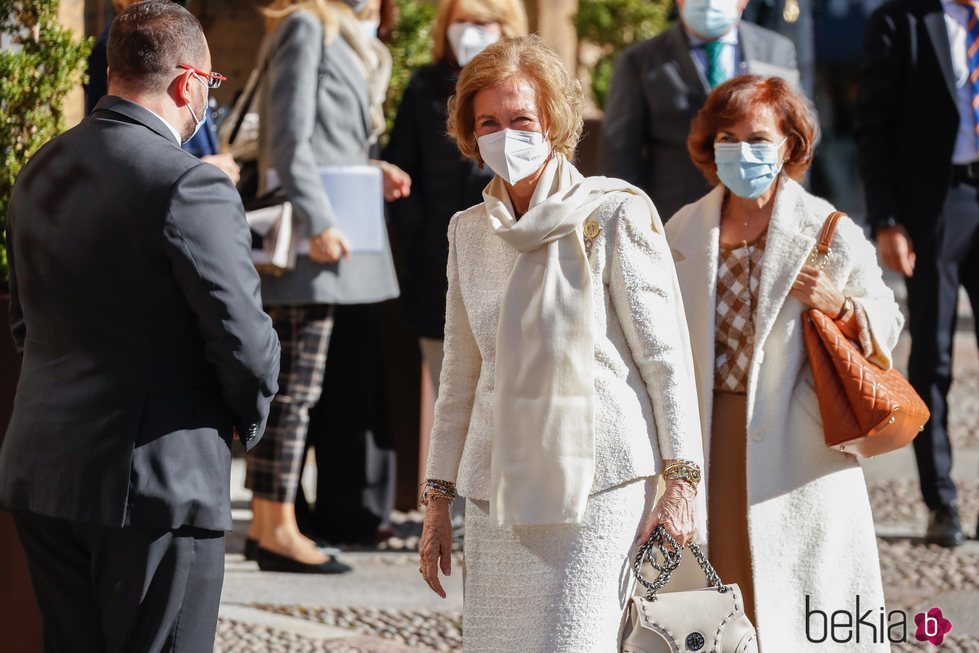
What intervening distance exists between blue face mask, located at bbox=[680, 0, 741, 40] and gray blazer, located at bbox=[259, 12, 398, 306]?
4.13 ft

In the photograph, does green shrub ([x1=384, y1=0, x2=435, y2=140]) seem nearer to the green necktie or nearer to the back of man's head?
the green necktie

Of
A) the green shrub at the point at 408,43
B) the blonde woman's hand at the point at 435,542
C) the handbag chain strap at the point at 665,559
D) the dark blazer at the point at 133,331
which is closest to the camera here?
the dark blazer at the point at 133,331

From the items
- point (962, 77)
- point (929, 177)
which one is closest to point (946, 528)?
point (929, 177)

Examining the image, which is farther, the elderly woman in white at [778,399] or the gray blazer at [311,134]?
the gray blazer at [311,134]

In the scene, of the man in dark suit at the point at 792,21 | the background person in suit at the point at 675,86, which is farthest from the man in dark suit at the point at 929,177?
the man in dark suit at the point at 792,21

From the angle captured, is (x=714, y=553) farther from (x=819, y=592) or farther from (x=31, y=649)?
(x=31, y=649)

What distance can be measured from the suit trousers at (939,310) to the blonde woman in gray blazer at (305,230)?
219 centimetres

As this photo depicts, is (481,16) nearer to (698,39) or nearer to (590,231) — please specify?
(698,39)

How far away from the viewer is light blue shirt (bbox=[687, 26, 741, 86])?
5715 mm

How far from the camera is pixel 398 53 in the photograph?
7.73 metres

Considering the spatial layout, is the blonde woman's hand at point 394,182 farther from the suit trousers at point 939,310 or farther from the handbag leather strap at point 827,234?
the handbag leather strap at point 827,234

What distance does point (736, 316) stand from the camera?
3.94 m

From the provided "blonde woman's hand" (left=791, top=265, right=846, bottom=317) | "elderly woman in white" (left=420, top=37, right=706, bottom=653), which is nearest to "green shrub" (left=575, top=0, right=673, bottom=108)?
"blonde woman's hand" (left=791, top=265, right=846, bottom=317)

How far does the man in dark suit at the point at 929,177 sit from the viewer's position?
6148mm
